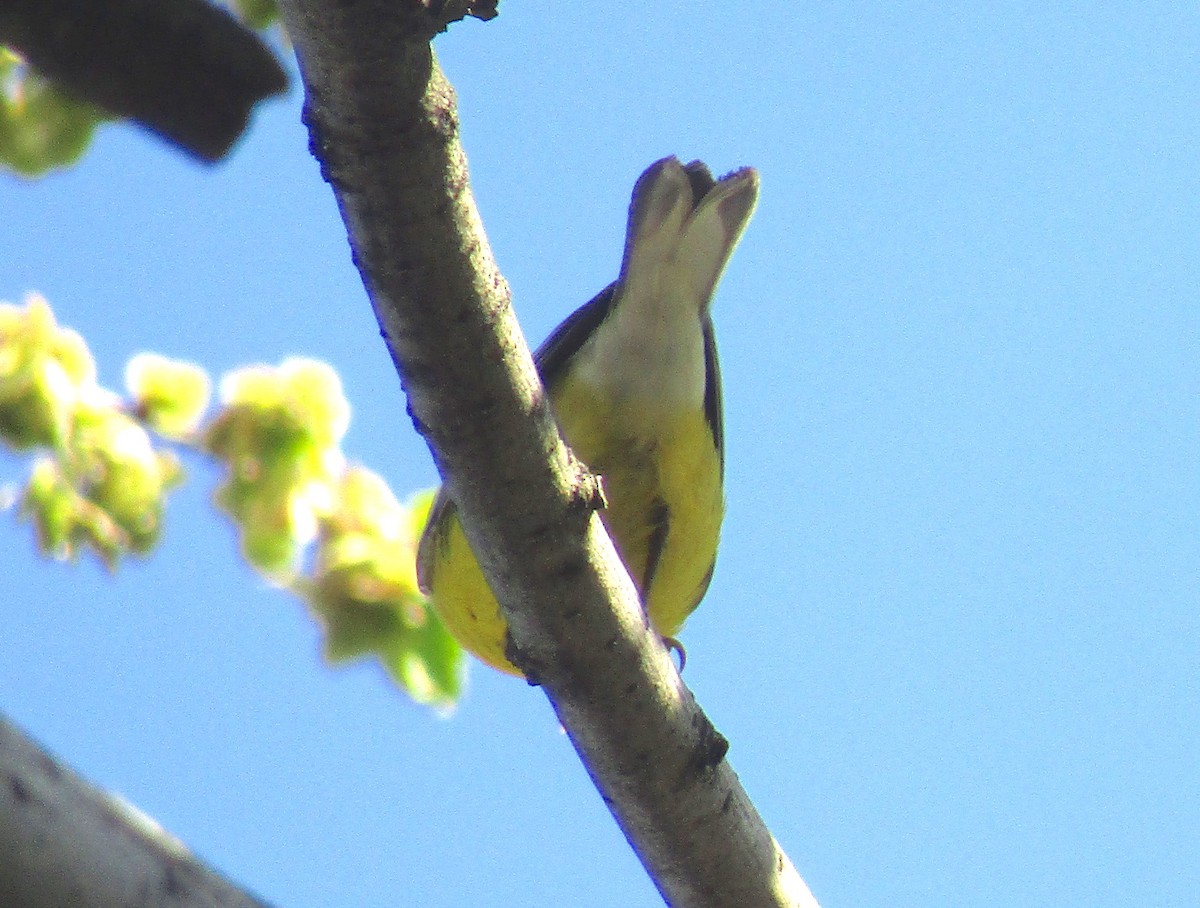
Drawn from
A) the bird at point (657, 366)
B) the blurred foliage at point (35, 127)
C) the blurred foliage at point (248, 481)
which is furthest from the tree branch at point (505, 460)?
the blurred foliage at point (35, 127)

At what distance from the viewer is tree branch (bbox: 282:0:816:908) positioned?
1.89 metres

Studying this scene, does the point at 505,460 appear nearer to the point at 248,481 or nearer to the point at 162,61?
the point at 162,61

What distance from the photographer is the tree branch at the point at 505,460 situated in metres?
1.89

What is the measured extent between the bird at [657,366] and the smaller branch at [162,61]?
3.86 ft

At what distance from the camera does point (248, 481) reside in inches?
174

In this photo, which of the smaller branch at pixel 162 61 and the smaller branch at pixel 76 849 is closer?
the smaller branch at pixel 76 849

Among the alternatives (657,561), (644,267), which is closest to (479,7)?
(644,267)

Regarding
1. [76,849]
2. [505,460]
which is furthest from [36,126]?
[76,849]

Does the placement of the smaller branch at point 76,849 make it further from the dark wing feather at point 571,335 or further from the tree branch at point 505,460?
the dark wing feather at point 571,335

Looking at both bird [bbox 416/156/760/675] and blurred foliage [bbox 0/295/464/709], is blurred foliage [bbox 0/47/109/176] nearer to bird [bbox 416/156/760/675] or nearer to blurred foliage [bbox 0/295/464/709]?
blurred foliage [bbox 0/295/464/709]

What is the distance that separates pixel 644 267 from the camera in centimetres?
352

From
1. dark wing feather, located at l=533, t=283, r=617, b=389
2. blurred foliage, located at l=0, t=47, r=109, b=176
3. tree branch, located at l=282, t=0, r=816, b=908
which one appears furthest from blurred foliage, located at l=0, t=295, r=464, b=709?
tree branch, located at l=282, t=0, r=816, b=908

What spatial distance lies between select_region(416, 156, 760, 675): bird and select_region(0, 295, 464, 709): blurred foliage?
25.1 inches

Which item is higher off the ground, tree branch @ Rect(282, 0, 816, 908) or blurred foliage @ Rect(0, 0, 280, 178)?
blurred foliage @ Rect(0, 0, 280, 178)
